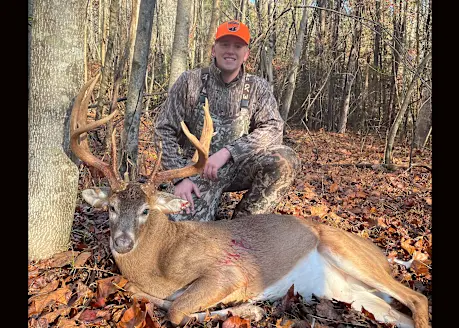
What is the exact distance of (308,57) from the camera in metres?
18.2

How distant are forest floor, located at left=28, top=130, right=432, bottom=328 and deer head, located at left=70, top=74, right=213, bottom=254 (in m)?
0.42

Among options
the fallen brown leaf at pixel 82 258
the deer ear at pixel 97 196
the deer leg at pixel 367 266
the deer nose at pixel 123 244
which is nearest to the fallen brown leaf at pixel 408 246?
the deer leg at pixel 367 266

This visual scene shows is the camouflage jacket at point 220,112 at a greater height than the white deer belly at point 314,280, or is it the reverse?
the camouflage jacket at point 220,112

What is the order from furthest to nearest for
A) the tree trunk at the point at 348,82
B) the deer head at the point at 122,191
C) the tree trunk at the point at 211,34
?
1. the tree trunk at the point at 348,82
2. the tree trunk at the point at 211,34
3. the deer head at the point at 122,191

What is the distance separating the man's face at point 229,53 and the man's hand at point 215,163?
1111 mm

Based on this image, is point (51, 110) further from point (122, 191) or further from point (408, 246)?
point (408, 246)

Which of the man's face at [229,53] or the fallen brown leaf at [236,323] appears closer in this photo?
the fallen brown leaf at [236,323]

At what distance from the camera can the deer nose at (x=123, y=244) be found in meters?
3.40

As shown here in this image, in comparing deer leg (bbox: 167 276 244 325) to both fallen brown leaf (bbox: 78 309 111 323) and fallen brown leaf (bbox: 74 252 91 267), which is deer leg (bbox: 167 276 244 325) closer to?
fallen brown leaf (bbox: 78 309 111 323)

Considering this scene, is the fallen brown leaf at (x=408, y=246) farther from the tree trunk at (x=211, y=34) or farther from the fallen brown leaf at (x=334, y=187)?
the tree trunk at (x=211, y=34)

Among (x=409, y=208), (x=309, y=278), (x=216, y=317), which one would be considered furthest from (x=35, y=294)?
(x=409, y=208)

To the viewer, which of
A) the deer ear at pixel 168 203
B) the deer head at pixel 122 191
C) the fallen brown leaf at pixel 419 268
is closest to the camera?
the deer head at pixel 122 191

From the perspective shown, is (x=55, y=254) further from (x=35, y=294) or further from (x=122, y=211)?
(x=122, y=211)
